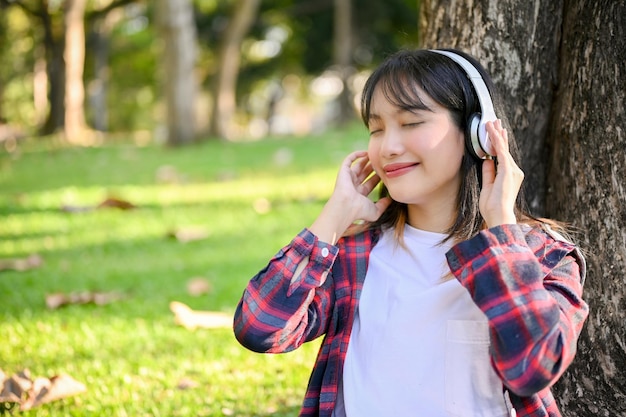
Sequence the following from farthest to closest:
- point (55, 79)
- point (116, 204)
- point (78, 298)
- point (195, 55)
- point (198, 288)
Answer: point (55, 79)
point (195, 55)
point (116, 204)
point (198, 288)
point (78, 298)

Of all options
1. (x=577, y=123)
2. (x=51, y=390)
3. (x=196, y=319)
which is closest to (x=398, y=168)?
(x=577, y=123)

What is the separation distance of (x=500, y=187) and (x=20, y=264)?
12.9 feet

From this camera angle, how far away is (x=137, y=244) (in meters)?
5.50

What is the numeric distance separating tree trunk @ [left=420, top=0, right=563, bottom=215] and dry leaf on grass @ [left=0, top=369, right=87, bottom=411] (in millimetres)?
1873

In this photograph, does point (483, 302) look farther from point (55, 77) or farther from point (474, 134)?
point (55, 77)

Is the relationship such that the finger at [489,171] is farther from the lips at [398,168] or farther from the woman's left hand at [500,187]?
the lips at [398,168]

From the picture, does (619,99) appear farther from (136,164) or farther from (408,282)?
(136,164)

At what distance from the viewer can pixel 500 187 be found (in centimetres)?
181

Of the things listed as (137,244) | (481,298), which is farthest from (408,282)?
(137,244)

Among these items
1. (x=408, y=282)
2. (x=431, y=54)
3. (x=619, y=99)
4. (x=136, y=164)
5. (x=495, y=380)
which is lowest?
(x=136, y=164)

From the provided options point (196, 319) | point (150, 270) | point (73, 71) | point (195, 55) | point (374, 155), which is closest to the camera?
point (374, 155)

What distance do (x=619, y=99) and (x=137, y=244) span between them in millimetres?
4092

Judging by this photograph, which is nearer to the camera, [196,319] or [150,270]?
[196,319]

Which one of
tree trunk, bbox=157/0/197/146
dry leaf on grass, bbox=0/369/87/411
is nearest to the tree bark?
tree trunk, bbox=157/0/197/146
